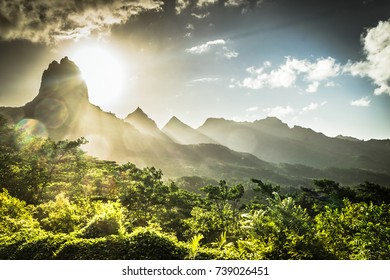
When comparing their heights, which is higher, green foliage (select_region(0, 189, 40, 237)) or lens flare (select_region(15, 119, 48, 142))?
lens flare (select_region(15, 119, 48, 142))

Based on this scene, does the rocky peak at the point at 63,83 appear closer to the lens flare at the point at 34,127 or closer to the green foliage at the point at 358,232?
the lens flare at the point at 34,127

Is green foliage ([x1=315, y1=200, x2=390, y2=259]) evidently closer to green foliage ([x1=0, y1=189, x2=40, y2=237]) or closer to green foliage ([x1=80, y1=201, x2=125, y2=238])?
green foliage ([x1=80, y1=201, x2=125, y2=238])

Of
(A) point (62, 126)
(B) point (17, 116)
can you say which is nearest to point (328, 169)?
(A) point (62, 126)

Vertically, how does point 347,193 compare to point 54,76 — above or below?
below

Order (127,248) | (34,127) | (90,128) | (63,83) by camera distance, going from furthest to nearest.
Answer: (90,128) < (63,83) < (34,127) < (127,248)

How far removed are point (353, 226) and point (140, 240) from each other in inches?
218

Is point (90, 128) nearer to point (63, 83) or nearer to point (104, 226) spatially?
point (63, 83)

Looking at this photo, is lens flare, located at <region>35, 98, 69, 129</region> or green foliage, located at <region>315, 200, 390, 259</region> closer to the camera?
green foliage, located at <region>315, 200, 390, 259</region>

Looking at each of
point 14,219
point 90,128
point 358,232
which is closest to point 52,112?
point 90,128

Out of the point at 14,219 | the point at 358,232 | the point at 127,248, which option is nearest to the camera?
the point at 127,248

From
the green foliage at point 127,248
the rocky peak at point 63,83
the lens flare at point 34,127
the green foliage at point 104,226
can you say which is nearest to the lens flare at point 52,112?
the lens flare at point 34,127

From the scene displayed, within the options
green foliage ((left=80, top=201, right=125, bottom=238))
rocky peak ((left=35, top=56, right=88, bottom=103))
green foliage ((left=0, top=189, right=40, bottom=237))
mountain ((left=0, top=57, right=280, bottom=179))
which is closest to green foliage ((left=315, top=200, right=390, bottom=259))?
green foliage ((left=80, top=201, right=125, bottom=238))

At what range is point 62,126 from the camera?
105 metres

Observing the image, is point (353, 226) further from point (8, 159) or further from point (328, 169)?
point (328, 169)
